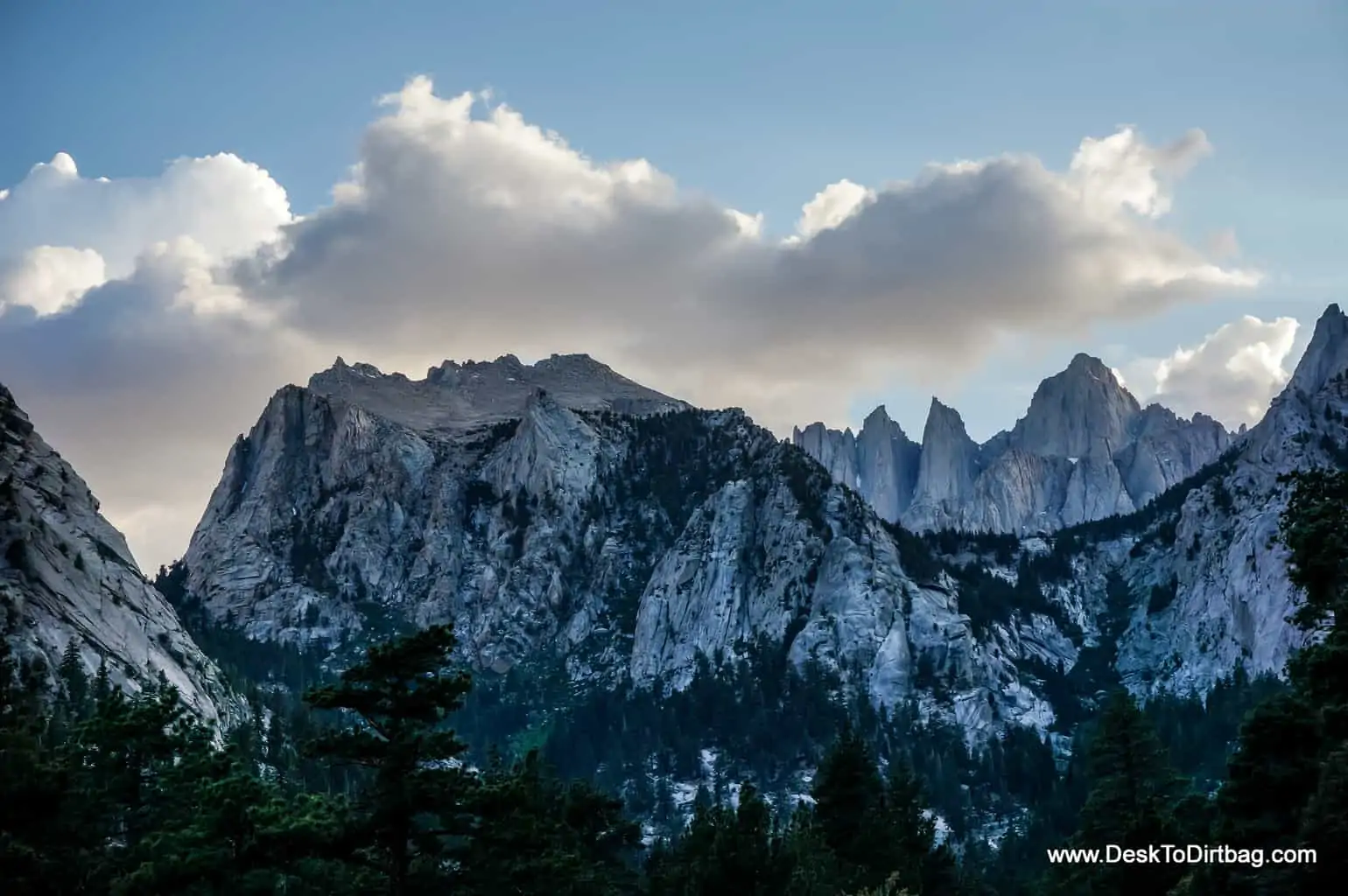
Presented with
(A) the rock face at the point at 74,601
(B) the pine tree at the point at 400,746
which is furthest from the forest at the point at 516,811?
(A) the rock face at the point at 74,601

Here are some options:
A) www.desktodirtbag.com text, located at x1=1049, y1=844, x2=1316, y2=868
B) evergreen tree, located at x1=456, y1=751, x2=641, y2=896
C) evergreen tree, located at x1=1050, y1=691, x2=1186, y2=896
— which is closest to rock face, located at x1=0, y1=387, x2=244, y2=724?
evergreen tree, located at x1=456, y1=751, x2=641, y2=896

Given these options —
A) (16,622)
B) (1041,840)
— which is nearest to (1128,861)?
(1041,840)

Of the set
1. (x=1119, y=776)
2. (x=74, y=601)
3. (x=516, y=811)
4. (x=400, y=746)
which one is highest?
(x=74, y=601)

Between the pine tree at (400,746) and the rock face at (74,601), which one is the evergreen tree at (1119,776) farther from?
the rock face at (74,601)

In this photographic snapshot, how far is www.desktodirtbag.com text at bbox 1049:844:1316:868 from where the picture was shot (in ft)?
134

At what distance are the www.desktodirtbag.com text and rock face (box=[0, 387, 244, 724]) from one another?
114 m

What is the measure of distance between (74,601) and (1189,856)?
152 metres

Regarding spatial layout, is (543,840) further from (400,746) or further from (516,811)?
(400,746)

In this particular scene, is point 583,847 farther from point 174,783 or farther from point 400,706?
point 400,706

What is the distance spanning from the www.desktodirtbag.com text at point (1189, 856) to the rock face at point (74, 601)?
114 metres

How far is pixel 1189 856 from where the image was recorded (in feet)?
175

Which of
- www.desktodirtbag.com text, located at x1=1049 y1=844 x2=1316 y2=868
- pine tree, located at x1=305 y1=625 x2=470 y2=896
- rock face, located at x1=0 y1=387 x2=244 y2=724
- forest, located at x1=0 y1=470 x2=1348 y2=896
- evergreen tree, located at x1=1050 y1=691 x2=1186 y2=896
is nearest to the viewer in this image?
www.desktodirtbag.com text, located at x1=1049 y1=844 x2=1316 y2=868

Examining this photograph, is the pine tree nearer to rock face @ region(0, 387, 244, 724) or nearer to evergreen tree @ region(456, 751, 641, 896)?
evergreen tree @ region(456, 751, 641, 896)

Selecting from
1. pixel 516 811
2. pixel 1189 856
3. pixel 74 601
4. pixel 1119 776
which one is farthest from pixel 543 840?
pixel 74 601
